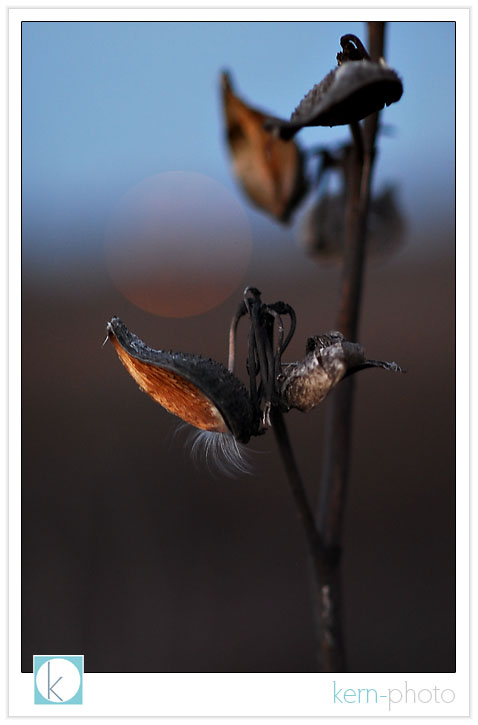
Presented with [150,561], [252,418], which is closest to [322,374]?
[252,418]

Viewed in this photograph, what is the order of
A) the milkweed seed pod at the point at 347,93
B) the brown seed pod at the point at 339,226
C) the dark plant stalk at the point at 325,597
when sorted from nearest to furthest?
the milkweed seed pod at the point at 347,93
the dark plant stalk at the point at 325,597
the brown seed pod at the point at 339,226

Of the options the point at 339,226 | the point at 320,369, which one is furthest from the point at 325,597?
the point at 339,226

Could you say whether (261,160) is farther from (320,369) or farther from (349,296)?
(320,369)

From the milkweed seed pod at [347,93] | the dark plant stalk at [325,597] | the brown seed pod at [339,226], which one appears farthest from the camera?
the brown seed pod at [339,226]

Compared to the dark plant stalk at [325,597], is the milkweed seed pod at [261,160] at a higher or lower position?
higher

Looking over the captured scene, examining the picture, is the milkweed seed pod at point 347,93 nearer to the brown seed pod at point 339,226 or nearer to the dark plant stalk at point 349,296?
the dark plant stalk at point 349,296
